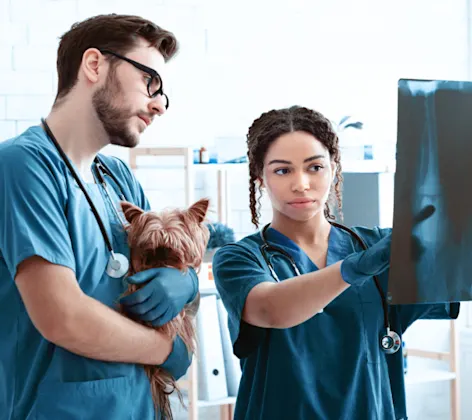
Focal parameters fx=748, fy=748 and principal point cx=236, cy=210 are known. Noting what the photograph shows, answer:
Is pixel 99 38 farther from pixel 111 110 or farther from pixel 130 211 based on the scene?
pixel 130 211

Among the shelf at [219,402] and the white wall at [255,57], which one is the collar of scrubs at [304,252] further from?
the white wall at [255,57]

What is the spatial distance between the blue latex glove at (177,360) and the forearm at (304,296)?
20 cm

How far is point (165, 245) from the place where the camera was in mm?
1428

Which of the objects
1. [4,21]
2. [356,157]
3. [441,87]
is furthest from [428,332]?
[441,87]

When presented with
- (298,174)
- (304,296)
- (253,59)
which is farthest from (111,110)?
(253,59)

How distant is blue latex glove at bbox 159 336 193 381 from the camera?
55.1 inches

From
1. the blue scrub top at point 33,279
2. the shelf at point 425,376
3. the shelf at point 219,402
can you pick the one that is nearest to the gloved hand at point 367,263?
the blue scrub top at point 33,279

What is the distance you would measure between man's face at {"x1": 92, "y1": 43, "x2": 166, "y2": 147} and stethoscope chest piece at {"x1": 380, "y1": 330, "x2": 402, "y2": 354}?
1.95 feet

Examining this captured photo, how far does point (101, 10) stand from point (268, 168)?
6.76 ft

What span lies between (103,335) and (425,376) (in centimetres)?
237

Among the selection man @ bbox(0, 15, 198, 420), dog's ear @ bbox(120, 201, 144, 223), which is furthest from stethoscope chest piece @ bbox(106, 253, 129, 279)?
dog's ear @ bbox(120, 201, 144, 223)

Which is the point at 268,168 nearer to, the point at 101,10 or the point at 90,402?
the point at 90,402

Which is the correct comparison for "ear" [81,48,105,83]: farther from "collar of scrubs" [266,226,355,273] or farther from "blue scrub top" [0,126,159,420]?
"collar of scrubs" [266,226,355,273]

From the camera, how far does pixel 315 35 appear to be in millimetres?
3617
